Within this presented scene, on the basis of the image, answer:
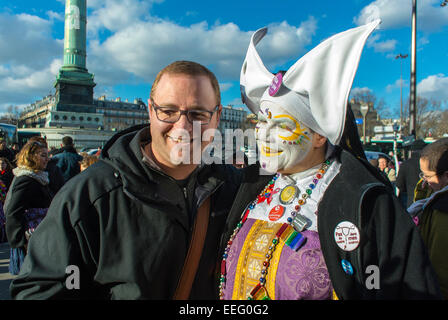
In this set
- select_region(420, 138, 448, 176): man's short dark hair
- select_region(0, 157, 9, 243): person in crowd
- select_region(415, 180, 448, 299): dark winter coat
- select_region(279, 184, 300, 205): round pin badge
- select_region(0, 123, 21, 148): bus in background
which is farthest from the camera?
select_region(0, 123, 21, 148): bus in background

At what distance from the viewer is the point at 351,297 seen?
165 cm

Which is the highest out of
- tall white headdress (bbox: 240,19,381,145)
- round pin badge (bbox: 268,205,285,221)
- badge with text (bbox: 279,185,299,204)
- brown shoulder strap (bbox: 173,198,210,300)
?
tall white headdress (bbox: 240,19,381,145)

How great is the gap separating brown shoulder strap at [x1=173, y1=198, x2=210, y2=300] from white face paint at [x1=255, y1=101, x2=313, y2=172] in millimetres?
572

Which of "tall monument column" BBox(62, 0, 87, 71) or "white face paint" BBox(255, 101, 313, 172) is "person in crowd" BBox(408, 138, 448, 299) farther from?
"tall monument column" BBox(62, 0, 87, 71)

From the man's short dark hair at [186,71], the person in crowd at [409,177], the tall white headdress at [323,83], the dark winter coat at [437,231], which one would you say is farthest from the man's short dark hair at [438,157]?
the person in crowd at [409,177]

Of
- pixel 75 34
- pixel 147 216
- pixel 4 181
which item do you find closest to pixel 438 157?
pixel 147 216

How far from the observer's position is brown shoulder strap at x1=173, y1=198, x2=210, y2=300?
6.31ft

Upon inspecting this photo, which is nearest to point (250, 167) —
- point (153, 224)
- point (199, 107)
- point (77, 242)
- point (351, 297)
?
point (199, 107)

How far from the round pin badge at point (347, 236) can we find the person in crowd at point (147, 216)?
31.8 inches

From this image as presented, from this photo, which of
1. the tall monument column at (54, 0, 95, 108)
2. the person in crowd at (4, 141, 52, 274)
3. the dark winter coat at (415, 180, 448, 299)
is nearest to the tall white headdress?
the dark winter coat at (415, 180, 448, 299)

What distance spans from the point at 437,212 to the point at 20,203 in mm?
4645

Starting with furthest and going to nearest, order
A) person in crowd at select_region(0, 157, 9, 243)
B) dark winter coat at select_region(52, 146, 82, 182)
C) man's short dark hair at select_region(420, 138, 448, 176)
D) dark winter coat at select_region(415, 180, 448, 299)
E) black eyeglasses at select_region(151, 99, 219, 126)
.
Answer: dark winter coat at select_region(52, 146, 82, 182)
person in crowd at select_region(0, 157, 9, 243)
man's short dark hair at select_region(420, 138, 448, 176)
dark winter coat at select_region(415, 180, 448, 299)
black eyeglasses at select_region(151, 99, 219, 126)

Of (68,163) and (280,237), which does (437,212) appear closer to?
(280,237)

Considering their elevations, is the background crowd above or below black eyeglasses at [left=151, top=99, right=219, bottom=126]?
below
